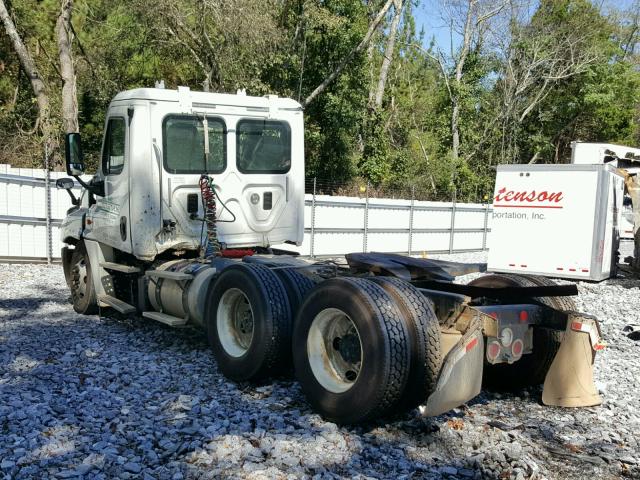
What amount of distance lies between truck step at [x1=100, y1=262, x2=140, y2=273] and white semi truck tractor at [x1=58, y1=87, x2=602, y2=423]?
0.09 feet

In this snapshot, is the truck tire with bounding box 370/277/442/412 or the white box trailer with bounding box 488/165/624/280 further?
the white box trailer with bounding box 488/165/624/280

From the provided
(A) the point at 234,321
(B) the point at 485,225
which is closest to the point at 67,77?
(B) the point at 485,225

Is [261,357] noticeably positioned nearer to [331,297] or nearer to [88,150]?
[331,297]

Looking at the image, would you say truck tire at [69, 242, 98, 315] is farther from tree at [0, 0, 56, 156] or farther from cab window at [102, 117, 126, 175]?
tree at [0, 0, 56, 156]

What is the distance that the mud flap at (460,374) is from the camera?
13.3 feet

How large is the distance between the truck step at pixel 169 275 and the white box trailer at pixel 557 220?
364 inches

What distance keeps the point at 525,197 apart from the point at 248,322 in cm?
984

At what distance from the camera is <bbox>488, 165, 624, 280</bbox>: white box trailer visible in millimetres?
13078

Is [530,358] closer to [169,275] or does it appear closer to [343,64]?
[169,275]

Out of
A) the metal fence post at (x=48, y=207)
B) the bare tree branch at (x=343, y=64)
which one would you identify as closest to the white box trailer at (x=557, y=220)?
the metal fence post at (x=48, y=207)

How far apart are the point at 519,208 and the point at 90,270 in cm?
959

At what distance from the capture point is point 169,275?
679cm

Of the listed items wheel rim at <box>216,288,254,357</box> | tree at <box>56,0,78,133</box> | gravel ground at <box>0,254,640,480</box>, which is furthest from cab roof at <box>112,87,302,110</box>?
tree at <box>56,0,78,133</box>

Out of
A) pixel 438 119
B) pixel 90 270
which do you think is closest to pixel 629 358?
pixel 90 270
